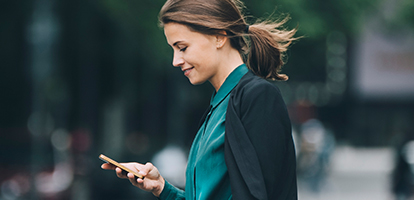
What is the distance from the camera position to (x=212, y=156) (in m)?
1.79

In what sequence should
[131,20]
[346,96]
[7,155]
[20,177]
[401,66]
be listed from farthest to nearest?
1. [346,96]
2. [401,66]
3. [7,155]
4. [20,177]
5. [131,20]

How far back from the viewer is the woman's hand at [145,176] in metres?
1.93

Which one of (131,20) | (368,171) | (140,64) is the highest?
(131,20)

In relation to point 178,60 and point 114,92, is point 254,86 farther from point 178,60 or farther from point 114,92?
point 114,92

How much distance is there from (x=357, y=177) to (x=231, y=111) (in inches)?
651

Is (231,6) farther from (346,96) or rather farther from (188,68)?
(346,96)

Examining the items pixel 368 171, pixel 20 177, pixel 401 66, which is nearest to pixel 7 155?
pixel 20 177

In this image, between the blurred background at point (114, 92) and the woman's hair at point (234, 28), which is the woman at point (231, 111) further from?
the blurred background at point (114, 92)

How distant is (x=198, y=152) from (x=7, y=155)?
9.92m

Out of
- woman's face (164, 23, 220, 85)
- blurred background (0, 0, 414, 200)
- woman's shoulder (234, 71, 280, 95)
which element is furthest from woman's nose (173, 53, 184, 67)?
blurred background (0, 0, 414, 200)

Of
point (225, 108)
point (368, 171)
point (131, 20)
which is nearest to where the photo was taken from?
point (225, 108)

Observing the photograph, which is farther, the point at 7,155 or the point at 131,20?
the point at 7,155

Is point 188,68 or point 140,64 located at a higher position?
point 188,68

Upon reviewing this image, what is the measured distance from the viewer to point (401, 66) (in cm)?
2273
